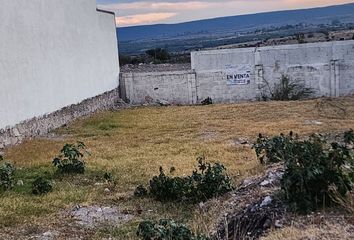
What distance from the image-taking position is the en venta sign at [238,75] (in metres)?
21.8

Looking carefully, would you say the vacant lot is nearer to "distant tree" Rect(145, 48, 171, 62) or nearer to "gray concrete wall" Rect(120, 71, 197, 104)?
"gray concrete wall" Rect(120, 71, 197, 104)

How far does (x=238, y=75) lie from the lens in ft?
71.9

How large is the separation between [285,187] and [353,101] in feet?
49.4

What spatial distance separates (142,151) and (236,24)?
113348 millimetres

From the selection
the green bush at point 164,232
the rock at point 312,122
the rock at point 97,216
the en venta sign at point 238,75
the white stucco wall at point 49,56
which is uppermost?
the white stucco wall at point 49,56

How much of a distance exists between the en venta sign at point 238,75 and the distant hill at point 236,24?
82.3 m

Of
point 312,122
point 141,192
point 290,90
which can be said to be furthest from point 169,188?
point 290,90

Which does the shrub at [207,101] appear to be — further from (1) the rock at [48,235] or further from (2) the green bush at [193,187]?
(1) the rock at [48,235]

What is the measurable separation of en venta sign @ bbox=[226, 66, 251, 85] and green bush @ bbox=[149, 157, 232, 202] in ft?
47.3

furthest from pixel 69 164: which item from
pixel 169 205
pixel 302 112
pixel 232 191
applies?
pixel 302 112

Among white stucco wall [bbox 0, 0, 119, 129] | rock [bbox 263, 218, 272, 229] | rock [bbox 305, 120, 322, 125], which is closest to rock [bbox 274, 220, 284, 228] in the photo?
rock [bbox 263, 218, 272, 229]

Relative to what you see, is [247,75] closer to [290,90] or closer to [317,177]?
[290,90]

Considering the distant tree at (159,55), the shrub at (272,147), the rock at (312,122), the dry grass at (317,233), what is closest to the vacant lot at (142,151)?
the rock at (312,122)

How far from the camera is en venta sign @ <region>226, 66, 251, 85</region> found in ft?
71.6
